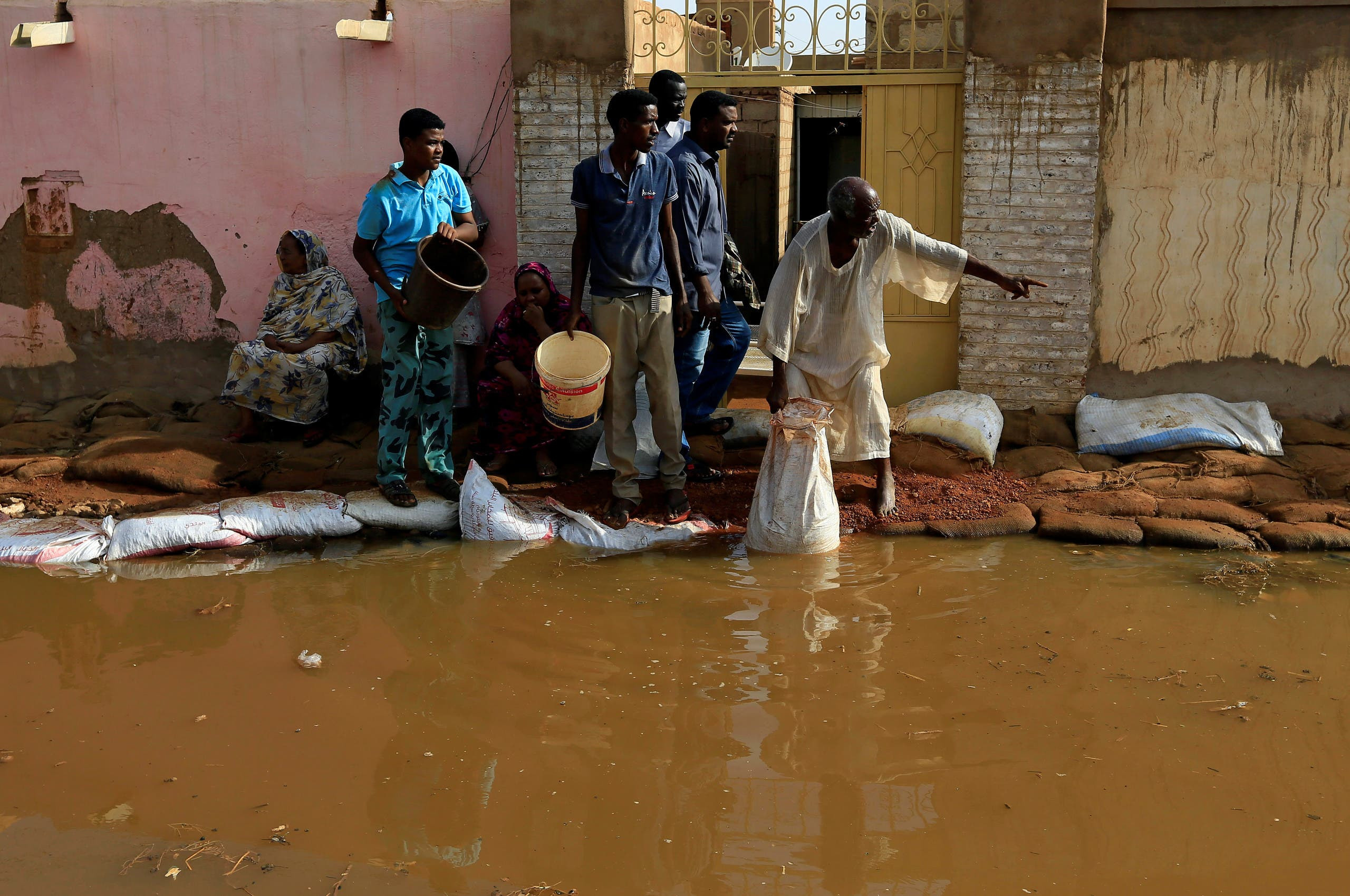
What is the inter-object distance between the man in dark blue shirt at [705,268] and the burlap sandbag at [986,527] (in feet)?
4.17

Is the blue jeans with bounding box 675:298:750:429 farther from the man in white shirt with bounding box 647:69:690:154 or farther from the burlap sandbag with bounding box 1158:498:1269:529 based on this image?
the burlap sandbag with bounding box 1158:498:1269:529

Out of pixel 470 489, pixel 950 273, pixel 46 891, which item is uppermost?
pixel 950 273

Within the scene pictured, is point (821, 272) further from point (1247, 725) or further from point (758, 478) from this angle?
point (1247, 725)

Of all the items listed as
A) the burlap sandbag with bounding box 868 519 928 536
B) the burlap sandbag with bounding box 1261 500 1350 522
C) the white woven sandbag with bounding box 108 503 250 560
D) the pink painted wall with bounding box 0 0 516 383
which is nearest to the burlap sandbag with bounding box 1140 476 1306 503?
the burlap sandbag with bounding box 1261 500 1350 522

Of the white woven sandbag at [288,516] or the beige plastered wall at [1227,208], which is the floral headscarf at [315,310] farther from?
the beige plastered wall at [1227,208]

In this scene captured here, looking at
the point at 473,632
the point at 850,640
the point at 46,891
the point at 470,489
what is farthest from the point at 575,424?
the point at 46,891

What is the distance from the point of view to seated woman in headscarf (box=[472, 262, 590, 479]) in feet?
20.0

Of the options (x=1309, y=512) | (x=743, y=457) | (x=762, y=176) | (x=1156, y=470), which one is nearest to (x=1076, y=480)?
(x=1156, y=470)

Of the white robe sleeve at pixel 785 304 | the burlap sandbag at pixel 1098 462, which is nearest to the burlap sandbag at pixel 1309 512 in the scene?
the burlap sandbag at pixel 1098 462

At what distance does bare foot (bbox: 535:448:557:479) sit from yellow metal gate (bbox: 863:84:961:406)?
2205mm

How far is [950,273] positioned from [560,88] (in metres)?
2.71

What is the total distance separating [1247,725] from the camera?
3.39 metres

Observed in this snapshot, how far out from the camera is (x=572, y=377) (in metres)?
5.00

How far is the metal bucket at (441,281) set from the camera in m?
5.00
